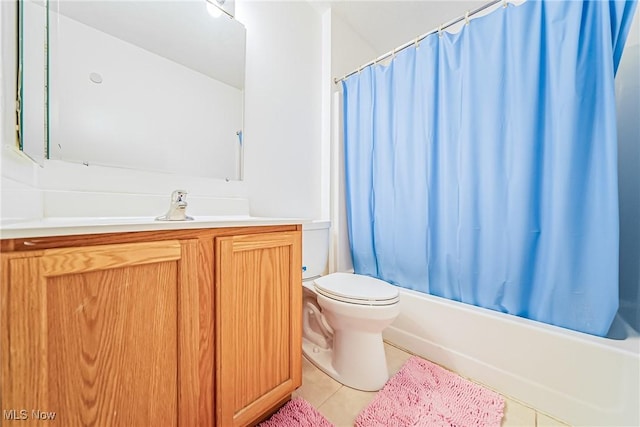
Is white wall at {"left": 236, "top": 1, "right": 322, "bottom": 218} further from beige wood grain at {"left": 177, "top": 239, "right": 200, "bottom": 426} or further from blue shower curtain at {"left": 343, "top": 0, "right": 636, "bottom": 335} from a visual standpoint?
beige wood grain at {"left": 177, "top": 239, "right": 200, "bottom": 426}

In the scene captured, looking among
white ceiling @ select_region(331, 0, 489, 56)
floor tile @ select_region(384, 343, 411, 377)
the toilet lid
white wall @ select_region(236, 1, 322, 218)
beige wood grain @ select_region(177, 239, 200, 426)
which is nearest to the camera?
beige wood grain @ select_region(177, 239, 200, 426)

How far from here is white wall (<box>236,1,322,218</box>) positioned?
1.26m

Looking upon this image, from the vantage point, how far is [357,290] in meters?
1.00

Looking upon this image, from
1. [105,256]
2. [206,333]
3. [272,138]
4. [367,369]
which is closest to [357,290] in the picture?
[367,369]

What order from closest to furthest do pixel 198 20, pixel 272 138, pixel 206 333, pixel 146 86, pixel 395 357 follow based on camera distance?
1. pixel 206 333
2. pixel 146 86
3. pixel 198 20
4. pixel 395 357
5. pixel 272 138

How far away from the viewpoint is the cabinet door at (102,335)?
39 centimetres

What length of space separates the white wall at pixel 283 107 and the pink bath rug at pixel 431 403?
1025 mm

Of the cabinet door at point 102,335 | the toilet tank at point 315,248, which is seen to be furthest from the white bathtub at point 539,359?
the cabinet door at point 102,335

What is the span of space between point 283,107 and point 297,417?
60.4 inches

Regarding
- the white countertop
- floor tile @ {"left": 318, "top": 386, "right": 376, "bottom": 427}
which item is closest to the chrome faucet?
the white countertop

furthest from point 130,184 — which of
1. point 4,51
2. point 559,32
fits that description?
point 559,32

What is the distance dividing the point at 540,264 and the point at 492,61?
Result: 3.05 feet

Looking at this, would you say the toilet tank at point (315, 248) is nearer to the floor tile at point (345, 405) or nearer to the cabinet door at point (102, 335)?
the floor tile at point (345, 405)

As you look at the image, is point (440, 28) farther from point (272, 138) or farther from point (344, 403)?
point (344, 403)
